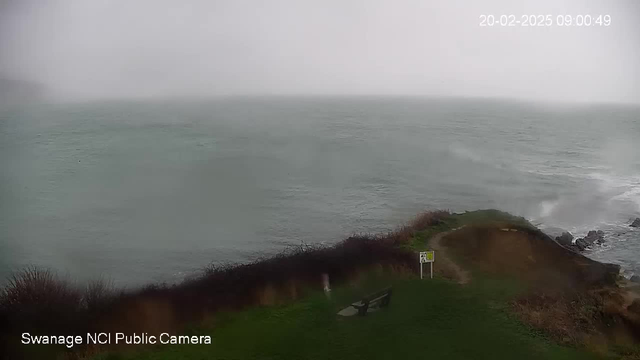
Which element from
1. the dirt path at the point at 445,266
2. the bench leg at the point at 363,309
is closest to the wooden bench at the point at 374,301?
the bench leg at the point at 363,309

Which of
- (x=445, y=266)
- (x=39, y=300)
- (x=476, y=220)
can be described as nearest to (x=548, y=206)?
(x=476, y=220)

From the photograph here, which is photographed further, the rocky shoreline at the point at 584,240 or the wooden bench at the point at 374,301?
the rocky shoreline at the point at 584,240

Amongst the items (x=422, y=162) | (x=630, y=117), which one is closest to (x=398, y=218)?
(x=422, y=162)

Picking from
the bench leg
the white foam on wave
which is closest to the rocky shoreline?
the white foam on wave

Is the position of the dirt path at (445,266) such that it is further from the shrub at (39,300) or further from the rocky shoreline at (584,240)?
the shrub at (39,300)

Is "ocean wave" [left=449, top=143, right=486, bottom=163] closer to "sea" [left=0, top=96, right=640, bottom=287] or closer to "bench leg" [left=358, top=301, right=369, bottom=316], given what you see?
"sea" [left=0, top=96, right=640, bottom=287]

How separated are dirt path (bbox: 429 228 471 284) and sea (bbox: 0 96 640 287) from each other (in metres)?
0.67

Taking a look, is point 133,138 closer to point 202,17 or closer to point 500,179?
point 202,17

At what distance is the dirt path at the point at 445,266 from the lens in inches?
250

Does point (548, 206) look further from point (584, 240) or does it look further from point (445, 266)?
point (445, 266)

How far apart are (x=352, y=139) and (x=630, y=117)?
167 inches

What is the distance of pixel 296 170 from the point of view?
7.01m

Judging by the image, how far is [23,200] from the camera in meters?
6.13

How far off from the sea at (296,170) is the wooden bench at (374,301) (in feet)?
4.39
